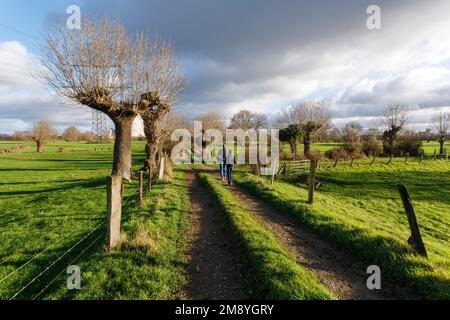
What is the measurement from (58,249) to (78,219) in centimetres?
306

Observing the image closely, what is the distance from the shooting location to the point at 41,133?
226ft

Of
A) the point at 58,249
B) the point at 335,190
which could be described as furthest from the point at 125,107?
the point at 335,190

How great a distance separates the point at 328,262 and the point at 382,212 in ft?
35.8

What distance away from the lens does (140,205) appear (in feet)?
34.2

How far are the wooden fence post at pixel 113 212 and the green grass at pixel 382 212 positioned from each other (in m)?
6.26

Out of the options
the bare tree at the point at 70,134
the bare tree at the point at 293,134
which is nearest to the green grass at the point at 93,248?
the bare tree at the point at 293,134

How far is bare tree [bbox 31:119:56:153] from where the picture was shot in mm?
68625

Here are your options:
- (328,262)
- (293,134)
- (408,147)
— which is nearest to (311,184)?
(328,262)

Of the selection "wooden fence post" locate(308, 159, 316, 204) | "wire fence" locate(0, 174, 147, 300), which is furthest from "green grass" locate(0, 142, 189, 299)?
"wooden fence post" locate(308, 159, 316, 204)

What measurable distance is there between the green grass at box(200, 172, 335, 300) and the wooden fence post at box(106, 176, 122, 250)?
11.2ft

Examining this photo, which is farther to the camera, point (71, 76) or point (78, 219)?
point (71, 76)

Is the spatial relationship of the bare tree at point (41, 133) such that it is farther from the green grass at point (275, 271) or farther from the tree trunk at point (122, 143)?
the green grass at point (275, 271)

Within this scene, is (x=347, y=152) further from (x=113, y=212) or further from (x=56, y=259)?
(x=56, y=259)
